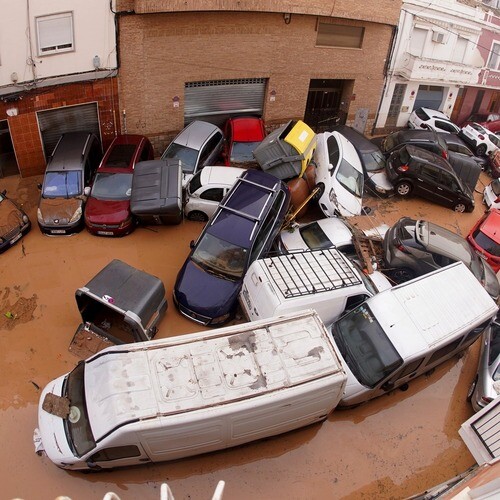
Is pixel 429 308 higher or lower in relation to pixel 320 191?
lower

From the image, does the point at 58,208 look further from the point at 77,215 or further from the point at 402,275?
the point at 402,275

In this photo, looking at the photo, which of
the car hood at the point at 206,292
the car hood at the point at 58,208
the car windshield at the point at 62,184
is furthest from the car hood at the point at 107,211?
the car hood at the point at 206,292

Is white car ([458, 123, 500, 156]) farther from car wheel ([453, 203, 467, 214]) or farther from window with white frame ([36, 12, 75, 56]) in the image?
window with white frame ([36, 12, 75, 56])

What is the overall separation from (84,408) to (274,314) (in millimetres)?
3448

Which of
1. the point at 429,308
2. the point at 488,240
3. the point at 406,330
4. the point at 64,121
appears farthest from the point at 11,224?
the point at 488,240

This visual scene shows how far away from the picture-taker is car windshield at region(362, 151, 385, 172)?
47.9ft

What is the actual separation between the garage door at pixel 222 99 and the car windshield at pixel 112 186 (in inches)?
166

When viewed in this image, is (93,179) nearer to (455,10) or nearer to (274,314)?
(274,314)

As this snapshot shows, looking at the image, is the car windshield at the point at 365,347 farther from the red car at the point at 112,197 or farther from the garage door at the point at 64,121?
the garage door at the point at 64,121

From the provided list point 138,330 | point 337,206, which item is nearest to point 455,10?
point 337,206

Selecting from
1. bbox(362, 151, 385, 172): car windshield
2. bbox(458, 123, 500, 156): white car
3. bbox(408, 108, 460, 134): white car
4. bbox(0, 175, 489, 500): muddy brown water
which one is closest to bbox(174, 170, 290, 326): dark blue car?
bbox(0, 175, 489, 500): muddy brown water

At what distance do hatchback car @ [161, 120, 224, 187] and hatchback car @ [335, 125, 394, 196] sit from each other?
436 centimetres

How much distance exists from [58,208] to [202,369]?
20.9 feet

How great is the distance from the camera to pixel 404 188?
14.5 metres
